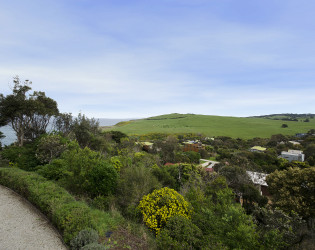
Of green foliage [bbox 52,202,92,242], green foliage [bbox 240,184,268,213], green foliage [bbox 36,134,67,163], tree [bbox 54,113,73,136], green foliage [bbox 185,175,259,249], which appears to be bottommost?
green foliage [bbox 240,184,268,213]

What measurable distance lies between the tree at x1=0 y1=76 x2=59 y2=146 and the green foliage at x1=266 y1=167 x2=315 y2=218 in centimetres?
2881

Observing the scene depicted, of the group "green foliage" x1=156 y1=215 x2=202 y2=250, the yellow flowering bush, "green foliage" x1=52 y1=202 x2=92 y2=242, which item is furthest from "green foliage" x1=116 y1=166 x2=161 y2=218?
"green foliage" x1=52 y1=202 x2=92 y2=242

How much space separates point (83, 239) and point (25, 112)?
2085 cm

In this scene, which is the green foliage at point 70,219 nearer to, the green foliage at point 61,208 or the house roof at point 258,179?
the green foliage at point 61,208

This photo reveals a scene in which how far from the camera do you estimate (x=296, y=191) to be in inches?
595

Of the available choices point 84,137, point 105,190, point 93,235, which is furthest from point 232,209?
point 84,137

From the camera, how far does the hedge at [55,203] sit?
5535 millimetres

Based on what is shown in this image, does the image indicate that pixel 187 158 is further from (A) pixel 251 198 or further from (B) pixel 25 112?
(B) pixel 25 112

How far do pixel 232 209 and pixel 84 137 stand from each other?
22736mm

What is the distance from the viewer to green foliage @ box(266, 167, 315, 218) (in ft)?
46.4

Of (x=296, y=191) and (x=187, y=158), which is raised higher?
(x=296, y=191)

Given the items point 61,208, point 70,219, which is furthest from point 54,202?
point 70,219

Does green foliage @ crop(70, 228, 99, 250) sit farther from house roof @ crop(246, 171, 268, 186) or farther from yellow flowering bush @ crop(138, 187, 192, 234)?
house roof @ crop(246, 171, 268, 186)

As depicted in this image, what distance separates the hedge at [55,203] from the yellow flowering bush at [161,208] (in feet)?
8.27
